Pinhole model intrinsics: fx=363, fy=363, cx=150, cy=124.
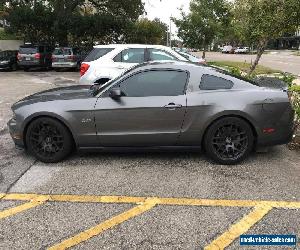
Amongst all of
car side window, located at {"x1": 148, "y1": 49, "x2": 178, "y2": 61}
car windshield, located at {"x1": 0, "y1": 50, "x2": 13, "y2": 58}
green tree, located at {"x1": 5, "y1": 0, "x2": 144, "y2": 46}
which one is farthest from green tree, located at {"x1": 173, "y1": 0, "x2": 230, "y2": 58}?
car side window, located at {"x1": 148, "y1": 49, "x2": 178, "y2": 61}

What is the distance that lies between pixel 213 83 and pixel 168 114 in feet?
2.64

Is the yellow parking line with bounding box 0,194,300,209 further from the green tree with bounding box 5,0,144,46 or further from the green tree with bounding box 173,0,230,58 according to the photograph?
the green tree with bounding box 5,0,144,46

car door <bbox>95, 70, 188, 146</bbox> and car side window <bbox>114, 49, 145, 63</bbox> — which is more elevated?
car side window <bbox>114, 49, 145, 63</bbox>

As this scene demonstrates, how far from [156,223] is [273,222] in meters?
1.20

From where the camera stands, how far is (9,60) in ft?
72.8

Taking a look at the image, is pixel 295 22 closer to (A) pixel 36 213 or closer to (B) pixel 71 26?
(A) pixel 36 213

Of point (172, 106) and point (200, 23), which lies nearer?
point (172, 106)

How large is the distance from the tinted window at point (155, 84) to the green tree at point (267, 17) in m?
4.85

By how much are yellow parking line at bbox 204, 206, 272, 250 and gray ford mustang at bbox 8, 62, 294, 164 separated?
4.31 ft

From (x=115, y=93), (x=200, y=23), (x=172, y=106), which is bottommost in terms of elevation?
(x=172, y=106)

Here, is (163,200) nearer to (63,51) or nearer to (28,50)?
(63,51)

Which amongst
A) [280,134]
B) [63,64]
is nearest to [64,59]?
[63,64]

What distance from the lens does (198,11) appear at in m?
24.8

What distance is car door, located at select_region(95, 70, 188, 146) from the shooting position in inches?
200
